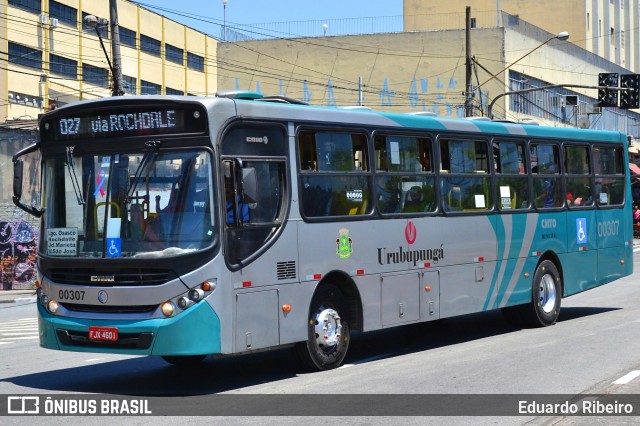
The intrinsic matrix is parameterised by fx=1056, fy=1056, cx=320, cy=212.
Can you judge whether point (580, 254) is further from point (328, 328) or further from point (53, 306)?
point (53, 306)

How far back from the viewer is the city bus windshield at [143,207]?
10.8m

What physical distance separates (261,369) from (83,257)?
9.51 ft

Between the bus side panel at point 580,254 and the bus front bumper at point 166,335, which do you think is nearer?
the bus front bumper at point 166,335

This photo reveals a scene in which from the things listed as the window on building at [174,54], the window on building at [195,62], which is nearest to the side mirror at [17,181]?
the window on building at [174,54]

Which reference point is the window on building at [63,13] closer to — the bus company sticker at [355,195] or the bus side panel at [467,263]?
the bus side panel at [467,263]

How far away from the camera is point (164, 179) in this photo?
10.9m

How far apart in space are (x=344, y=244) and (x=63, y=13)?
158 ft

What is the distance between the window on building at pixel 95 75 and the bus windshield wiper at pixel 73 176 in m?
49.2

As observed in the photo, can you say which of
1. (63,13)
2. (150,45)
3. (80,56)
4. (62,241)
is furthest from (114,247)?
(150,45)

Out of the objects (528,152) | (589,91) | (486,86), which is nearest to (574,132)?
(528,152)

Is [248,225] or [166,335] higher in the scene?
[248,225]

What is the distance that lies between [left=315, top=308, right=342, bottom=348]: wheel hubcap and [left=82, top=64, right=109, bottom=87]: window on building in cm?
4918

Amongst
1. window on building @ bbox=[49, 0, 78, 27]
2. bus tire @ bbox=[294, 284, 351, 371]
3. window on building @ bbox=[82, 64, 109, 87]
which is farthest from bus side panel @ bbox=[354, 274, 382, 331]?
window on building @ bbox=[82, 64, 109, 87]

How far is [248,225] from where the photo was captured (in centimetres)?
1123
